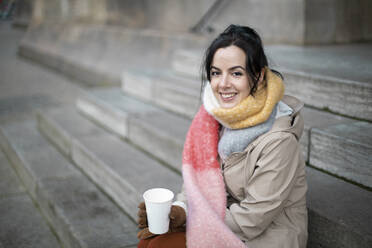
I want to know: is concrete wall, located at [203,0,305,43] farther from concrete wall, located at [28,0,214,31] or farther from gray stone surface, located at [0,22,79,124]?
gray stone surface, located at [0,22,79,124]

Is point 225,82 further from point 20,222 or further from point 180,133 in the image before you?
point 20,222

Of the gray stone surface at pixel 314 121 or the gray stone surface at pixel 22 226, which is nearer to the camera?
the gray stone surface at pixel 314 121

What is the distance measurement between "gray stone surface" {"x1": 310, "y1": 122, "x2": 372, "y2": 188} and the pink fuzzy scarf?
890 millimetres

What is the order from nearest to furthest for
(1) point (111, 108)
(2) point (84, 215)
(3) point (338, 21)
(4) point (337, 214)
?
(4) point (337, 214) < (2) point (84, 215) < (1) point (111, 108) < (3) point (338, 21)

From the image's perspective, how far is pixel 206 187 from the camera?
2072 millimetres

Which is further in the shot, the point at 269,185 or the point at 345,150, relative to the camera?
the point at 345,150

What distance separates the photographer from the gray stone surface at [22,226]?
10.3 ft

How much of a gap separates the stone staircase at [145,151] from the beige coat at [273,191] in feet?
1.12

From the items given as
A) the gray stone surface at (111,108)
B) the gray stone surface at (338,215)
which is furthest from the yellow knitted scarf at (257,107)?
the gray stone surface at (111,108)

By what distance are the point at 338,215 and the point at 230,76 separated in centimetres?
92

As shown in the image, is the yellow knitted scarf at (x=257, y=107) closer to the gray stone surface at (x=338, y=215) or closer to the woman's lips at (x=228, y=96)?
the woman's lips at (x=228, y=96)

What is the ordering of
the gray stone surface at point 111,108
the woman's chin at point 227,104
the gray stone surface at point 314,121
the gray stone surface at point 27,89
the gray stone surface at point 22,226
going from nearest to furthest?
1. the woman's chin at point 227,104
2. the gray stone surface at point 314,121
3. the gray stone surface at point 22,226
4. the gray stone surface at point 111,108
5. the gray stone surface at point 27,89

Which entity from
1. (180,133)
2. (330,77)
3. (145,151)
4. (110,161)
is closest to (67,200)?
(110,161)

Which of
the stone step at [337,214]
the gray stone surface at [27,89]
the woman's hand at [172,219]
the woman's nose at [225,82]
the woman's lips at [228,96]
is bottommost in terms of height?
the gray stone surface at [27,89]
